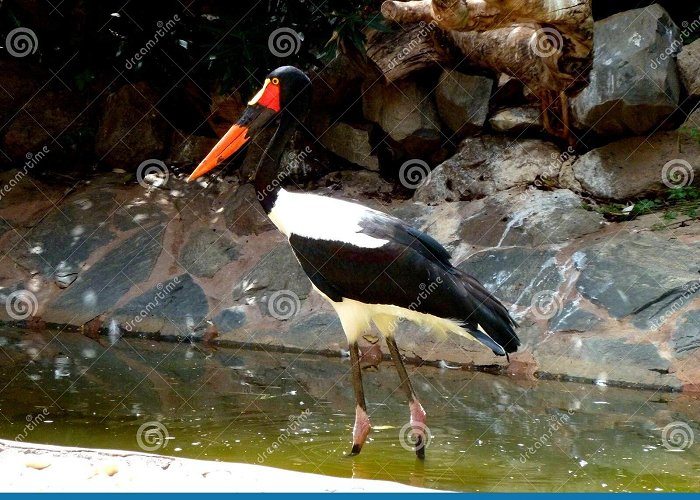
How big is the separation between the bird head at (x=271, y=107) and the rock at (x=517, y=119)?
374 centimetres

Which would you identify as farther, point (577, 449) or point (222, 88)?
point (222, 88)

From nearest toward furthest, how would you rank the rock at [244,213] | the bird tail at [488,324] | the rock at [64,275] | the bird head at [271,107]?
the bird tail at [488,324]
the bird head at [271,107]
the rock at [64,275]
the rock at [244,213]

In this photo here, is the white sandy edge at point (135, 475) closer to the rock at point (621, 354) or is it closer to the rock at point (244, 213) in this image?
the rock at point (621, 354)

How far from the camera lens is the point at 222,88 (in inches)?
409

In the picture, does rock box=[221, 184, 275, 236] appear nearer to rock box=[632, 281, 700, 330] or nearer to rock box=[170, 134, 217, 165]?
rock box=[170, 134, 217, 165]

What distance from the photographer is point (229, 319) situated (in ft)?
29.1

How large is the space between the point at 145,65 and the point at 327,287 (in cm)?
603

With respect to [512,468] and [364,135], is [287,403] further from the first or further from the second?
[364,135]

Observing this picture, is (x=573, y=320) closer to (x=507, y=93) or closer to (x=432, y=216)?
(x=432, y=216)

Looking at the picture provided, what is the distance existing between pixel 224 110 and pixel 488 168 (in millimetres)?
3144

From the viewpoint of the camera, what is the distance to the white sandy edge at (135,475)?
4059mm

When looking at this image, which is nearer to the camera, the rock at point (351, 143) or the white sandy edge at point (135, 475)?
the white sandy edge at point (135, 475)

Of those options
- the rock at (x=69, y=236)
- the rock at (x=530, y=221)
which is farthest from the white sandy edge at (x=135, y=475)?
the rock at (x=69, y=236)

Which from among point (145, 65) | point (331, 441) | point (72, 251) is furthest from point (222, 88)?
point (331, 441)
